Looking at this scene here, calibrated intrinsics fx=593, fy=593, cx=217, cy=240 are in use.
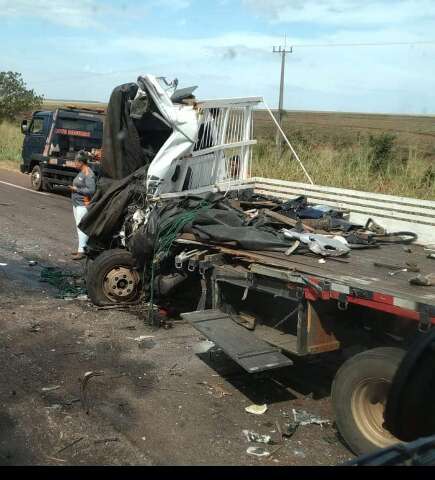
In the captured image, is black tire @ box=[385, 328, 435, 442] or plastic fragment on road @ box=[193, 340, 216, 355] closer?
black tire @ box=[385, 328, 435, 442]

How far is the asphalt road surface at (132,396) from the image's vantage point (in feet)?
12.5

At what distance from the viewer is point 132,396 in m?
4.62

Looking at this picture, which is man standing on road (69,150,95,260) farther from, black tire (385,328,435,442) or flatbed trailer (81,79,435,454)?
black tire (385,328,435,442)

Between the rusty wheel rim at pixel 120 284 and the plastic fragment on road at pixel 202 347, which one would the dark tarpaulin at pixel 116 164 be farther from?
the plastic fragment on road at pixel 202 347

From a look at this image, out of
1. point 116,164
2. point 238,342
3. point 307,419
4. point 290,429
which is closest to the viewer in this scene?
point 290,429

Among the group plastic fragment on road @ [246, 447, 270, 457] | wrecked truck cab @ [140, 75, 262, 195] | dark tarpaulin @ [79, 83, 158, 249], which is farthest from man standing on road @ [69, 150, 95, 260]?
plastic fragment on road @ [246, 447, 270, 457]

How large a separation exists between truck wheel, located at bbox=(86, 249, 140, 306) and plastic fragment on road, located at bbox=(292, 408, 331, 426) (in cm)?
289

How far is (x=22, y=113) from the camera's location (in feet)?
126

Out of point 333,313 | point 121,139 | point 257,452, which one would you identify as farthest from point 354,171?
point 257,452

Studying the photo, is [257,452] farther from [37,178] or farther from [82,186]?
[37,178]

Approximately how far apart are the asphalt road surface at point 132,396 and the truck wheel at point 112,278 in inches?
7.2

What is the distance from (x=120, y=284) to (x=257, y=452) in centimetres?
333

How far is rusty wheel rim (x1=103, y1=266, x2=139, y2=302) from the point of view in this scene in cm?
669

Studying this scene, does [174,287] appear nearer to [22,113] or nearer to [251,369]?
[251,369]
